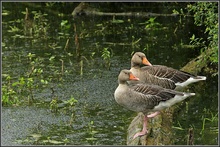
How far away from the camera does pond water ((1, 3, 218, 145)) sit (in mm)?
10719

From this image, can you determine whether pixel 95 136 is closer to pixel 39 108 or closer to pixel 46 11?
pixel 39 108

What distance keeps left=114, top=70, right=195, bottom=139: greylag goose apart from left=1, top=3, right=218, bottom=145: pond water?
674mm

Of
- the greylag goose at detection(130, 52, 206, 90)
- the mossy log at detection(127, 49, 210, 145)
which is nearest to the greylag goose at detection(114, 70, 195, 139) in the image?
the mossy log at detection(127, 49, 210, 145)

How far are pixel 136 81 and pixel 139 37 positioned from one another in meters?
7.02

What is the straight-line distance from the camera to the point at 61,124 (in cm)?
1106

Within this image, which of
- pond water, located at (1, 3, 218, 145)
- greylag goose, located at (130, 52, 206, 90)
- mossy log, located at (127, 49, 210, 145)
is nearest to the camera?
mossy log, located at (127, 49, 210, 145)

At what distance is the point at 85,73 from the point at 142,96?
4436 mm

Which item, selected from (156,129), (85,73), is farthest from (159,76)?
(85,73)

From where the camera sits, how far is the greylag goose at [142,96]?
32.5 ft

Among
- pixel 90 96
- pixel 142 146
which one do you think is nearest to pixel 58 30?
pixel 90 96

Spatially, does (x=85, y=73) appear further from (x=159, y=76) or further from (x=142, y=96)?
(x=142, y=96)

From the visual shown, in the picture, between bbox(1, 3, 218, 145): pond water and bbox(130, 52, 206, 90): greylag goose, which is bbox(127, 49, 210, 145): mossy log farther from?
bbox(130, 52, 206, 90): greylag goose

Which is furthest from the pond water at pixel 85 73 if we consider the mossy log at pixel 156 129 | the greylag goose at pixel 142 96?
the greylag goose at pixel 142 96

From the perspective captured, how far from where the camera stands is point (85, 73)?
1421 cm
